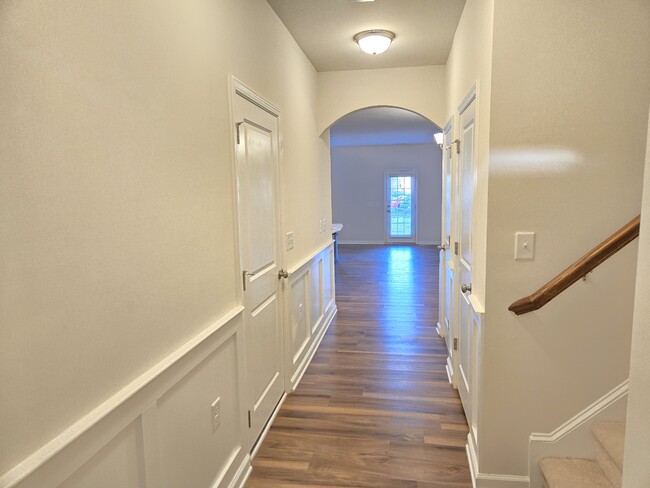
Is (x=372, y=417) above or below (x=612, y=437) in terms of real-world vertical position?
below

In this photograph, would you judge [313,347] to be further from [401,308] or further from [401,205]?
[401,205]

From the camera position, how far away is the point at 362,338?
4.43 meters

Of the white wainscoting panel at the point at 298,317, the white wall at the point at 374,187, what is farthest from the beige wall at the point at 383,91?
the white wall at the point at 374,187

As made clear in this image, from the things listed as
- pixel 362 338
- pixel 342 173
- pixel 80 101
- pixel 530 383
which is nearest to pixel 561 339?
pixel 530 383

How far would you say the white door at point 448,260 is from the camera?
3624 millimetres

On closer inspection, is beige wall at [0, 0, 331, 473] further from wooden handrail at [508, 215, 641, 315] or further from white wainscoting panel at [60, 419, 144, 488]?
wooden handrail at [508, 215, 641, 315]

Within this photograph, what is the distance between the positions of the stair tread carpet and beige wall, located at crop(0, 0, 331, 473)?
5.79 ft

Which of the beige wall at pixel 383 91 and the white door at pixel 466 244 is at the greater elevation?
the beige wall at pixel 383 91

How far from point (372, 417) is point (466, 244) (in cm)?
129

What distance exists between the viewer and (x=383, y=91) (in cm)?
418

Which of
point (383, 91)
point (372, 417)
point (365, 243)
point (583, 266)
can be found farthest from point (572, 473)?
point (365, 243)

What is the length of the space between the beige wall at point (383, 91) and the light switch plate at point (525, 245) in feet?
7.65

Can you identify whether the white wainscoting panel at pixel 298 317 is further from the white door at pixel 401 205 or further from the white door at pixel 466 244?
the white door at pixel 401 205

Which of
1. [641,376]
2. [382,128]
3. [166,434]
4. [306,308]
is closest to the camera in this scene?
[641,376]
